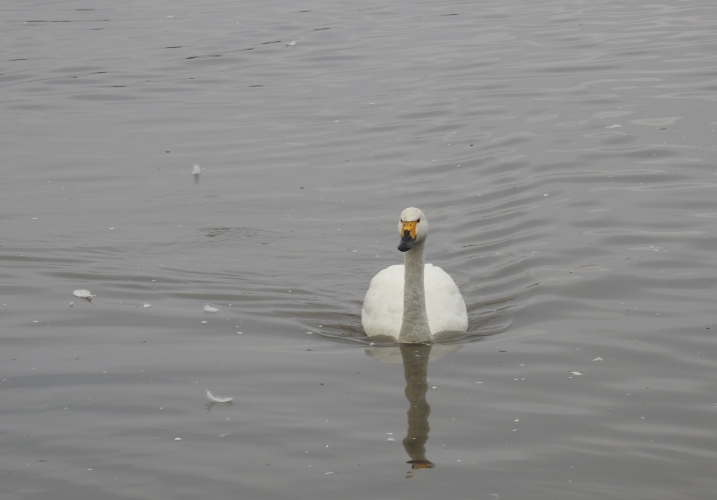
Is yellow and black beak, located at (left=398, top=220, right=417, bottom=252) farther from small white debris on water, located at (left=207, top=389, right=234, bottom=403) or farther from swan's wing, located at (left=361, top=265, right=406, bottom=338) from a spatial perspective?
small white debris on water, located at (left=207, top=389, right=234, bottom=403)

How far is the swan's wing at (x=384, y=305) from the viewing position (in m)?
9.07

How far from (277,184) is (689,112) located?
5.85m

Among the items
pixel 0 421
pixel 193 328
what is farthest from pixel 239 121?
pixel 0 421

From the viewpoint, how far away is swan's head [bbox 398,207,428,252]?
28.2 ft

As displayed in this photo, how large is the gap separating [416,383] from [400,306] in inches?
53.9

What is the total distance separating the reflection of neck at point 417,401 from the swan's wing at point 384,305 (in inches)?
14.3

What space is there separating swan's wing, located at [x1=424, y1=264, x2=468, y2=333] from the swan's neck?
18 centimetres

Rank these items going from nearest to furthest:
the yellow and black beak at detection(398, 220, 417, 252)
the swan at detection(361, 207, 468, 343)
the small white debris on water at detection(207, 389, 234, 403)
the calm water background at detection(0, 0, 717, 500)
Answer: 1. the calm water background at detection(0, 0, 717, 500)
2. the small white debris on water at detection(207, 389, 234, 403)
3. the yellow and black beak at detection(398, 220, 417, 252)
4. the swan at detection(361, 207, 468, 343)

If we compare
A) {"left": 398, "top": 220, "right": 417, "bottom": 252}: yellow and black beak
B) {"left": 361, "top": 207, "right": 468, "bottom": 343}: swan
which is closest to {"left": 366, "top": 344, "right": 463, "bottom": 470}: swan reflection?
{"left": 361, "top": 207, "right": 468, "bottom": 343}: swan

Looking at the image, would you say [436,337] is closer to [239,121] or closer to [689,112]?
[689,112]

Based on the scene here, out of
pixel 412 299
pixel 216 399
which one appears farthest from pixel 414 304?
pixel 216 399

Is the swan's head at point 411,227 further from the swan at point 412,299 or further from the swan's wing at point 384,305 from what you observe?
the swan's wing at point 384,305

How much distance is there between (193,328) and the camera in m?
9.03

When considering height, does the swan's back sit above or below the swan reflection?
above
